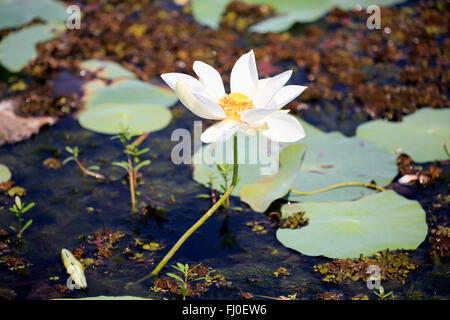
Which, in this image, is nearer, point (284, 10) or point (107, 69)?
point (107, 69)

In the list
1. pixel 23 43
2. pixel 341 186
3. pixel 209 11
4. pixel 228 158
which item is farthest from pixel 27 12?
pixel 341 186

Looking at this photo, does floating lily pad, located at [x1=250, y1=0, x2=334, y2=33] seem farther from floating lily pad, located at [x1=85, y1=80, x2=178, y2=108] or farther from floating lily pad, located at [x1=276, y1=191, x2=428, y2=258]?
floating lily pad, located at [x1=276, y1=191, x2=428, y2=258]

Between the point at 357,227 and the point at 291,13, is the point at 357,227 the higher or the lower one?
the lower one

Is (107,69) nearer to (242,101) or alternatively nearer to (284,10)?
(284,10)

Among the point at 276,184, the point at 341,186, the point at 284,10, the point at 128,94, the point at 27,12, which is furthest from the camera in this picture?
the point at 284,10

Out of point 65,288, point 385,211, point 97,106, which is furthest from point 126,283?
point 97,106

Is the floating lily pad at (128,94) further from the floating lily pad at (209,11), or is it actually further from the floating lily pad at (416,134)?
the floating lily pad at (416,134)

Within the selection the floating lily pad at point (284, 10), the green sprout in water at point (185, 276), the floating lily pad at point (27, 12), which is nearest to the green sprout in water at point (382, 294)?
the green sprout in water at point (185, 276)
